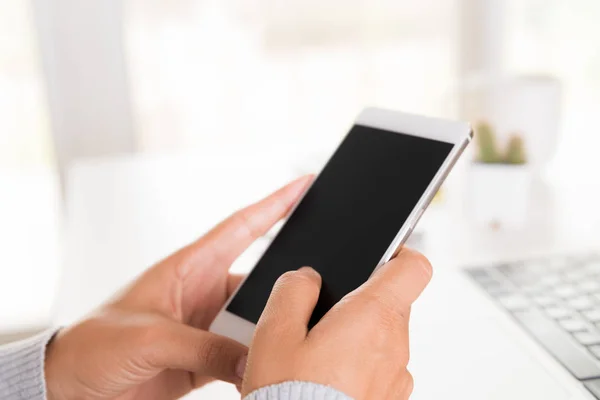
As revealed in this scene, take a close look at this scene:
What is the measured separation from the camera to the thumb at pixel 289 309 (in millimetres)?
471

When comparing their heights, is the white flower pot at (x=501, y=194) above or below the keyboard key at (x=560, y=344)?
above

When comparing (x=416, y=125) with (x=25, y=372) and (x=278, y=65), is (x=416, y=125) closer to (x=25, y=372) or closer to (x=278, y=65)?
(x=25, y=372)

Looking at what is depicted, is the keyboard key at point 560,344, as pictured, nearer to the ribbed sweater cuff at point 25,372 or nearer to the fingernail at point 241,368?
the fingernail at point 241,368

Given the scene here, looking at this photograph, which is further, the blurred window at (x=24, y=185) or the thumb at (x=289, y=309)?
the blurred window at (x=24, y=185)

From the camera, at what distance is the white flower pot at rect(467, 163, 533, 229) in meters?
0.99

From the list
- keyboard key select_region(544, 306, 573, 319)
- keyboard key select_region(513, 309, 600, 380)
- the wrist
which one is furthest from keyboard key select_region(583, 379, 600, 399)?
the wrist

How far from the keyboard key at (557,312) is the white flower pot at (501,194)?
272 millimetres

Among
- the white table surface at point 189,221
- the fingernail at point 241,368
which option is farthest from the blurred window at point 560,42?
the fingernail at point 241,368

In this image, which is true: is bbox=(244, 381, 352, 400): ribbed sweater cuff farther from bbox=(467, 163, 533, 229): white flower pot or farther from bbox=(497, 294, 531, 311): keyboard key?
bbox=(467, 163, 533, 229): white flower pot

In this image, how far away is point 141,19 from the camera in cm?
183

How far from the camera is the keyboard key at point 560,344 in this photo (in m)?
0.64

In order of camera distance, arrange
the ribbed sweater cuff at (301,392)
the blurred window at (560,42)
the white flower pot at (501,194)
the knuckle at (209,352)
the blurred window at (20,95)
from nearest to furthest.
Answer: the ribbed sweater cuff at (301,392) < the knuckle at (209,352) < the white flower pot at (501,194) < the blurred window at (20,95) < the blurred window at (560,42)

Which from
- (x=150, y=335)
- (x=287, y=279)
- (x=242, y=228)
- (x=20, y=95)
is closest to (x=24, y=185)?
(x=20, y=95)

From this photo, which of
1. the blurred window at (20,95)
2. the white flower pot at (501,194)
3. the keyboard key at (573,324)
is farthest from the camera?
the blurred window at (20,95)
